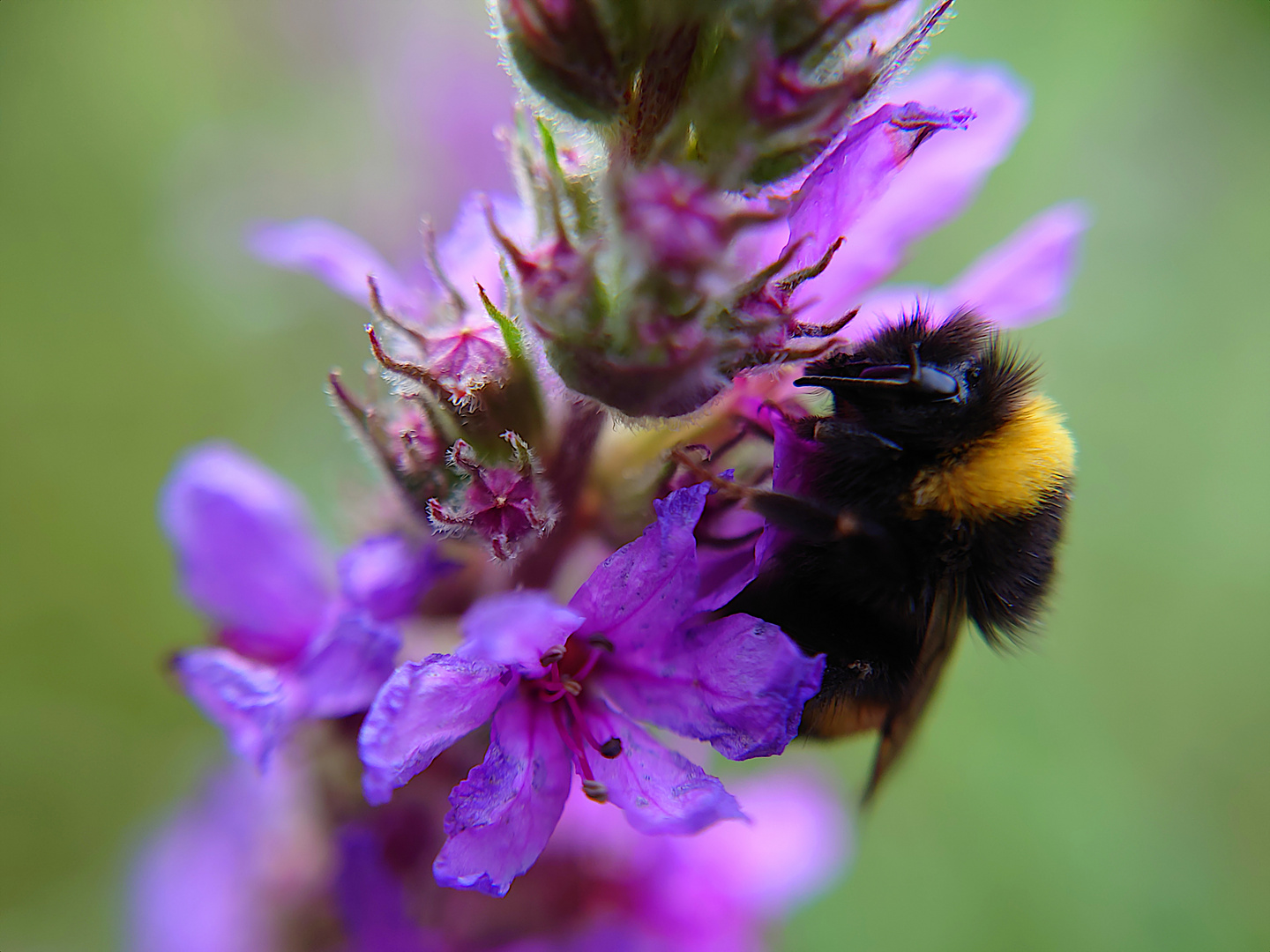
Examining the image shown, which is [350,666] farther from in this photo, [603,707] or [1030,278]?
[1030,278]

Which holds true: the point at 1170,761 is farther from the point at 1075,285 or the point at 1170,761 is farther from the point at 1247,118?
the point at 1247,118

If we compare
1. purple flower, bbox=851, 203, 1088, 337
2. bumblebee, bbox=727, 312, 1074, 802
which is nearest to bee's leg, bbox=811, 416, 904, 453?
bumblebee, bbox=727, 312, 1074, 802

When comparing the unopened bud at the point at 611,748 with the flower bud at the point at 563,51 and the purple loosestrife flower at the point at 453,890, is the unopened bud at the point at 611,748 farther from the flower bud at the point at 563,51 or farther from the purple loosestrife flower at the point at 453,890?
the flower bud at the point at 563,51

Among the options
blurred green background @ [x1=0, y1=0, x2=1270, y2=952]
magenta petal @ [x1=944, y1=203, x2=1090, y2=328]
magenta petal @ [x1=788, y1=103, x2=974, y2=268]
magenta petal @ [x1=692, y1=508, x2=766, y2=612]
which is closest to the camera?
magenta petal @ [x1=788, y1=103, x2=974, y2=268]

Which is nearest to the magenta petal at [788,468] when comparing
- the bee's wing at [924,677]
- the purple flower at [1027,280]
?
the bee's wing at [924,677]

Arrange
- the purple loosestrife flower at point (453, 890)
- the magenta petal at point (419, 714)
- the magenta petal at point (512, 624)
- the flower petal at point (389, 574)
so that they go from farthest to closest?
the purple loosestrife flower at point (453, 890), the flower petal at point (389, 574), the magenta petal at point (419, 714), the magenta petal at point (512, 624)

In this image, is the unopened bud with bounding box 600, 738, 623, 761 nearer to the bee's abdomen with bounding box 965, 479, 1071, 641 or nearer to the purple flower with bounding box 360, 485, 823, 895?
the purple flower with bounding box 360, 485, 823, 895

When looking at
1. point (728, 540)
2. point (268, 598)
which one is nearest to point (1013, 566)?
point (728, 540)
